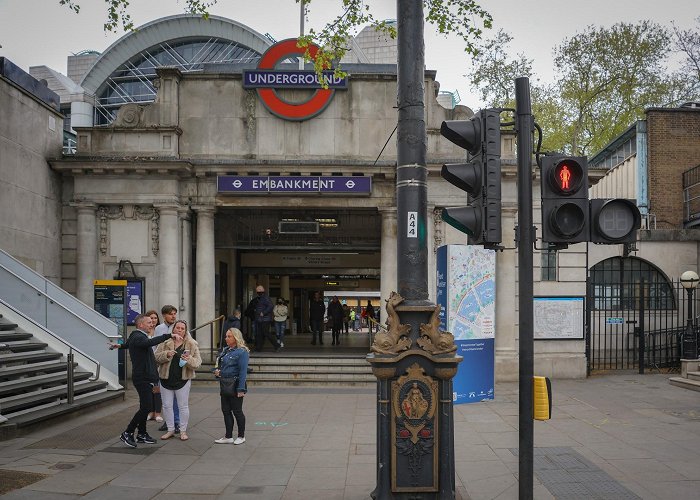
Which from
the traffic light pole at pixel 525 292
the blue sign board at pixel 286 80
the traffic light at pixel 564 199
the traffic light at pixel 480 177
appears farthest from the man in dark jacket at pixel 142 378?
the blue sign board at pixel 286 80

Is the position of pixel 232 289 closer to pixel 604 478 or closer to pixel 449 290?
pixel 449 290

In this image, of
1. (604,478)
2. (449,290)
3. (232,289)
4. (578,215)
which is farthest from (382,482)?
(232,289)

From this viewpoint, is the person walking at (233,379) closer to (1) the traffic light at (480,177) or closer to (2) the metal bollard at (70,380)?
(2) the metal bollard at (70,380)

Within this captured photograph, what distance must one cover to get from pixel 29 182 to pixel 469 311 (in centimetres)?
1080

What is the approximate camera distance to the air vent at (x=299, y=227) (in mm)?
17844

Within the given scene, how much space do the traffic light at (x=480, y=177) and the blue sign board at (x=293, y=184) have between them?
11472 mm

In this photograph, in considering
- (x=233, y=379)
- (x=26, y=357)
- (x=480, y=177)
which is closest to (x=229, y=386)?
(x=233, y=379)

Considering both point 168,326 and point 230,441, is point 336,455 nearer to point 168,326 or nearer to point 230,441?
point 230,441

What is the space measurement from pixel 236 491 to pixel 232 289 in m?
14.9

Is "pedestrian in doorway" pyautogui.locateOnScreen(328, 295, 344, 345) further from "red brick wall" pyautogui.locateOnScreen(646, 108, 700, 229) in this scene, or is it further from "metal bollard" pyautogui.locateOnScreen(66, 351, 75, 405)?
"red brick wall" pyautogui.locateOnScreen(646, 108, 700, 229)

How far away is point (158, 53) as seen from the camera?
59.8m

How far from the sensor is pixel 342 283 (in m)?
33.8

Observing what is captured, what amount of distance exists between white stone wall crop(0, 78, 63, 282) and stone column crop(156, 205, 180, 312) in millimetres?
2679

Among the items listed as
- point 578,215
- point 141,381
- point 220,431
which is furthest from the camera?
point 220,431
